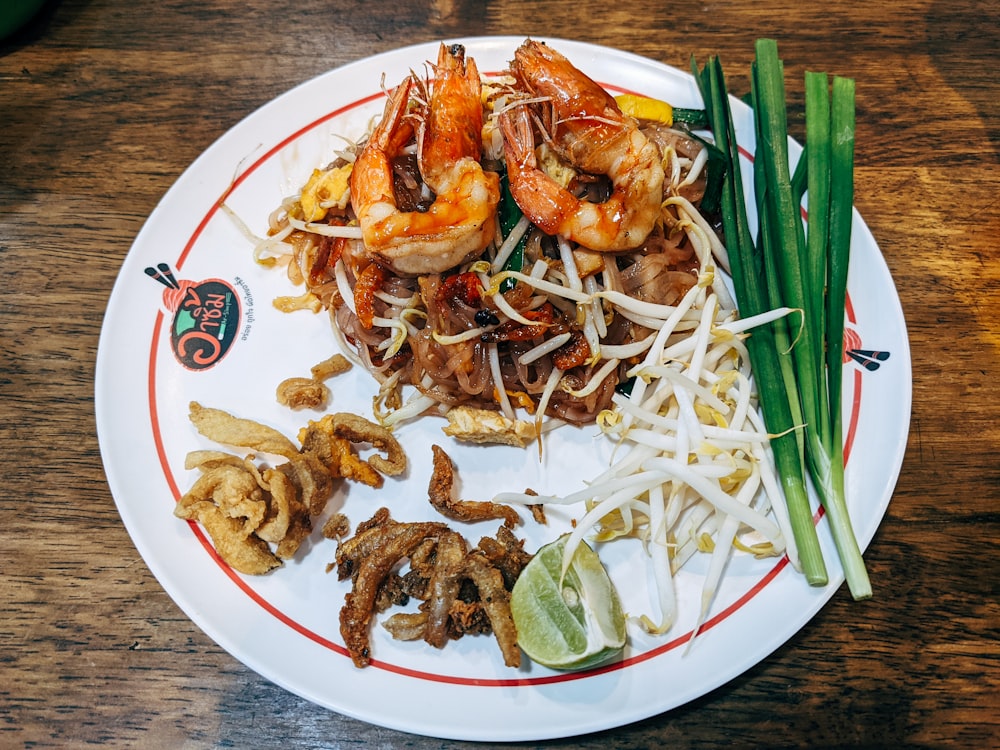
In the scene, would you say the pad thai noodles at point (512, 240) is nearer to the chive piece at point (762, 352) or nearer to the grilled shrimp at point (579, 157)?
the grilled shrimp at point (579, 157)

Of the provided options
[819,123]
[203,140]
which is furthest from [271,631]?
[819,123]

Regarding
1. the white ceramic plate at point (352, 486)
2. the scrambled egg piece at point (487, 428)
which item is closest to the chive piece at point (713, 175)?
the white ceramic plate at point (352, 486)

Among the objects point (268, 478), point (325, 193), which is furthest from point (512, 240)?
point (268, 478)

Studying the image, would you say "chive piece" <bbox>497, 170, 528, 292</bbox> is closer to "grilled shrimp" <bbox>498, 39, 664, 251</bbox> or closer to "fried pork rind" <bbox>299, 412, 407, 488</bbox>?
"grilled shrimp" <bbox>498, 39, 664, 251</bbox>

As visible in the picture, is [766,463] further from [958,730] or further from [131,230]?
[131,230]

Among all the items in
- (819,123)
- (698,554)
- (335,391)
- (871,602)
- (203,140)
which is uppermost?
(819,123)
